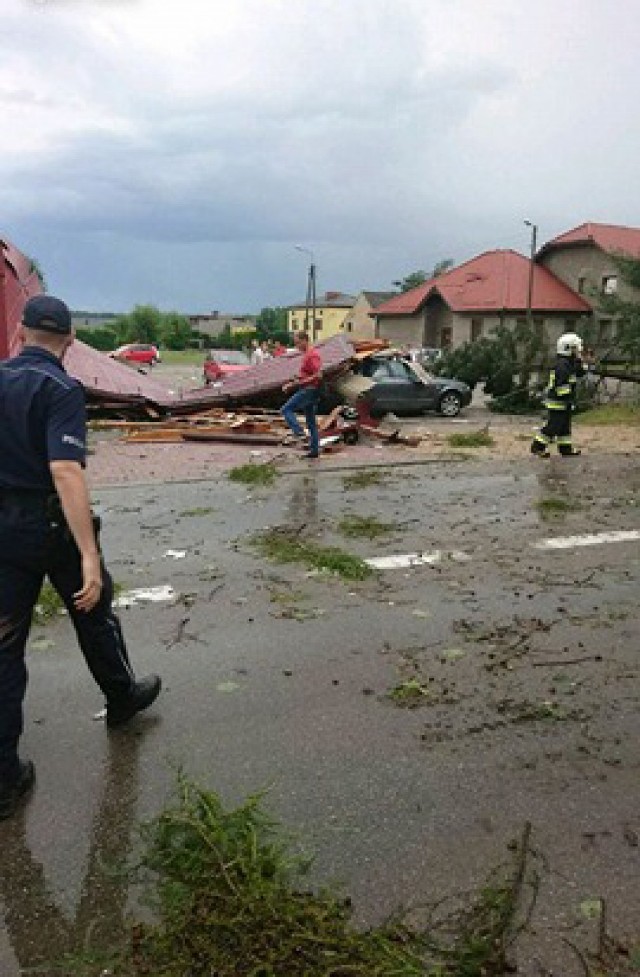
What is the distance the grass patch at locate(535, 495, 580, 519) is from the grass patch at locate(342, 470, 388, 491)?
7.20ft

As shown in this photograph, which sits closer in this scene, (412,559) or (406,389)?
(412,559)

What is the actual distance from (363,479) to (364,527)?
9.29 feet

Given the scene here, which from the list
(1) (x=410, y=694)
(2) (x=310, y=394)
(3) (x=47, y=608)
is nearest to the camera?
(1) (x=410, y=694)

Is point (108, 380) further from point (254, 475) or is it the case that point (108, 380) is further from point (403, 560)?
point (403, 560)

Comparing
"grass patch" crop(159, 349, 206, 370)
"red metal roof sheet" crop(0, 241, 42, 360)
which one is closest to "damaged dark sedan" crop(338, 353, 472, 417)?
"red metal roof sheet" crop(0, 241, 42, 360)

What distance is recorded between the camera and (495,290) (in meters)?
48.4

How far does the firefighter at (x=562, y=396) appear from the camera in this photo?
11984 mm

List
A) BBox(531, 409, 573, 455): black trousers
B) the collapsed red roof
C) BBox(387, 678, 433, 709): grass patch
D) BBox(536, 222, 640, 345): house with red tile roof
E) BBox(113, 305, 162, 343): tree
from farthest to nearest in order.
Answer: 1. BBox(113, 305, 162, 343): tree
2. BBox(536, 222, 640, 345): house with red tile roof
3. the collapsed red roof
4. BBox(531, 409, 573, 455): black trousers
5. BBox(387, 678, 433, 709): grass patch

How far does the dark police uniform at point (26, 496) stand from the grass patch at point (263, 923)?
865 mm

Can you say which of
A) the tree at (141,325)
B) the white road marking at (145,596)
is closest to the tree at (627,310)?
the white road marking at (145,596)

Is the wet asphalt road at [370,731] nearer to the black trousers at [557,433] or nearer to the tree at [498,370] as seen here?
the black trousers at [557,433]

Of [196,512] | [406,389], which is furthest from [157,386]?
[196,512]

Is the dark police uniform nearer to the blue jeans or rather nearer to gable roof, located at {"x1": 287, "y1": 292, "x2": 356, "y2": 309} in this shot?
the blue jeans

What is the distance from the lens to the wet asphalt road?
2803mm
